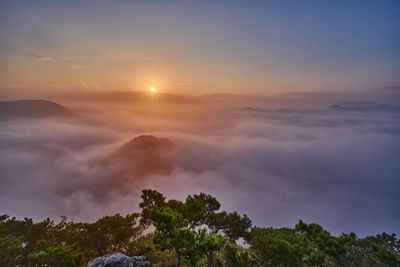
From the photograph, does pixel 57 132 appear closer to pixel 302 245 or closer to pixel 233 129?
pixel 233 129

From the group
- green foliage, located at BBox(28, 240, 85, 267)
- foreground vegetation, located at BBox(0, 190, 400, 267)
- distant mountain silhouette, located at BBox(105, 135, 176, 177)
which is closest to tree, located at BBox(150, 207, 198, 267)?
foreground vegetation, located at BBox(0, 190, 400, 267)

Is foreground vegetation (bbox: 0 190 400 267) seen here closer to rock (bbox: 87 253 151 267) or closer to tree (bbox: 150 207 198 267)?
tree (bbox: 150 207 198 267)

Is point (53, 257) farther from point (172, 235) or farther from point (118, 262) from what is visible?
point (172, 235)

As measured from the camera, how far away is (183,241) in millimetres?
12781

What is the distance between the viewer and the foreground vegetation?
13.0m

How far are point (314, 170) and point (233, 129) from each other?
49403mm

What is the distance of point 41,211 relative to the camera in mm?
106188

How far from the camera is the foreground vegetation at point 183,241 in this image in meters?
13.0

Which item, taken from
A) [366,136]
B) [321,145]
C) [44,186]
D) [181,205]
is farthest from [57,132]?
[181,205]

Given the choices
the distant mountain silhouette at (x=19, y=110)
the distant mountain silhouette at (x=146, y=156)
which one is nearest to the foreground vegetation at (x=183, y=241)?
the distant mountain silhouette at (x=146, y=156)

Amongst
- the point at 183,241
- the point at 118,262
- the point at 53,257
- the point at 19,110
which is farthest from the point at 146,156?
the point at 183,241

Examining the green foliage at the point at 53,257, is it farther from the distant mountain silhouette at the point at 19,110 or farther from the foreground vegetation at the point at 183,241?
the distant mountain silhouette at the point at 19,110

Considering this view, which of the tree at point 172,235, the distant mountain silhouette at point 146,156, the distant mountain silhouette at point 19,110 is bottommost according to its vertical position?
the distant mountain silhouette at point 146,156

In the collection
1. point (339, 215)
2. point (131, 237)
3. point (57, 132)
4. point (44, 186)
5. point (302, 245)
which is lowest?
point (339, 215)
